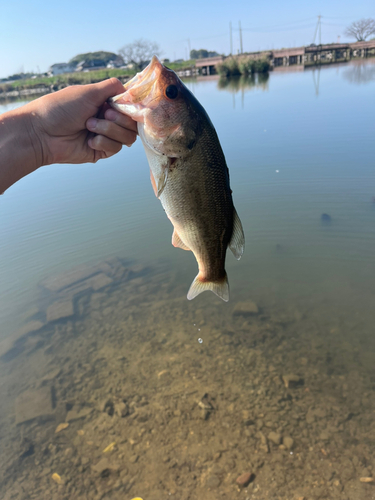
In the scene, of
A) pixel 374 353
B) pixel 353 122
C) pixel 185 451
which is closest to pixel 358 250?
pixel 374 353

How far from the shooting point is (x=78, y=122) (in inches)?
102

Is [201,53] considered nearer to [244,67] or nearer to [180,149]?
[244,67]

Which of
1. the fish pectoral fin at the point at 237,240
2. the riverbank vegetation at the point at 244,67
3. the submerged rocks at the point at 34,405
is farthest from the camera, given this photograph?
the riverbank vegetation at the point at 244,67

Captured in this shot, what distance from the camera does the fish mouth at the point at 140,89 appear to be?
201cm

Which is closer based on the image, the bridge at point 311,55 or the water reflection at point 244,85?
the water reflection at point 244,85

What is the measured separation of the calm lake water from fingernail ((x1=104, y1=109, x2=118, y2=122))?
11.1ft

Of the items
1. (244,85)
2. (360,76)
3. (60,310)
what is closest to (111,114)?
(60,310)

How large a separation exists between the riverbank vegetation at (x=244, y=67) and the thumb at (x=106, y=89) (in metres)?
54.1

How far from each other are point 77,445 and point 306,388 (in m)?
2.81

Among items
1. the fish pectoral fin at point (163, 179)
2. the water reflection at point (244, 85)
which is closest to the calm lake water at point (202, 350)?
the fish pectoral fin at point (163, 179)

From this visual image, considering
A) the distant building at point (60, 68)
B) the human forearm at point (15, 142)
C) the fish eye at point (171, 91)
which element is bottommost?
the human forearm at point (15, 142)

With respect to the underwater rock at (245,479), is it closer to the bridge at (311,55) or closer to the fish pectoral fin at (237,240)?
the fish pectoral fin at (237,240)

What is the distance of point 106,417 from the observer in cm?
431

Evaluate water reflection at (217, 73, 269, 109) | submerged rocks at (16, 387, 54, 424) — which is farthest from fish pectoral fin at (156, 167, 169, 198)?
water reflection at (217, 73, 269, 109)
